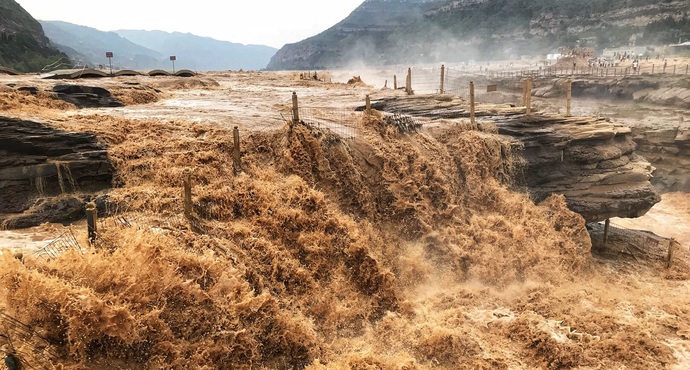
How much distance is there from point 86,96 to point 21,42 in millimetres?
34700

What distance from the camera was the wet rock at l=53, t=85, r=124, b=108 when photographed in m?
13.0

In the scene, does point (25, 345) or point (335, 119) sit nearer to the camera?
point (25, 345)

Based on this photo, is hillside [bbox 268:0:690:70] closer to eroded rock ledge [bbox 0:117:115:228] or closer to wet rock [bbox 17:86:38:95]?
wet rock [bbox 17:86:38:95]

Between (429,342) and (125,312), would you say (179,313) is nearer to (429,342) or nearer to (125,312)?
(125,312)

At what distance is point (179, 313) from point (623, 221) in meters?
19.5

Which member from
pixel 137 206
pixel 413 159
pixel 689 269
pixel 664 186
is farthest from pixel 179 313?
pixel 664 186

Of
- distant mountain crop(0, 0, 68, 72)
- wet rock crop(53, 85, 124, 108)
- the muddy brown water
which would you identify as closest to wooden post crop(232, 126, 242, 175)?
the muddy brown water

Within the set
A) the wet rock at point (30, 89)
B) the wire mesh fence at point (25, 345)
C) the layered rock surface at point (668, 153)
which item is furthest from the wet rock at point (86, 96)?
the layered rock surface at point (668, 153)

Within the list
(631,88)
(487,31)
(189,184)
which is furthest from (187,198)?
(487,31)

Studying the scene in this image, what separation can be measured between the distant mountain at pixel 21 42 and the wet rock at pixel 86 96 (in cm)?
2655

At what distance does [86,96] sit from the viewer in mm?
13383

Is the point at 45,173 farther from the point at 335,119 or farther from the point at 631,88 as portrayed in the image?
the point at 631,88

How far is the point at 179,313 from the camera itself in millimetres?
6473

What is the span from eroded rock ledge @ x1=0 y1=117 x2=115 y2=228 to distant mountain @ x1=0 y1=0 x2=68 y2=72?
3117cm
